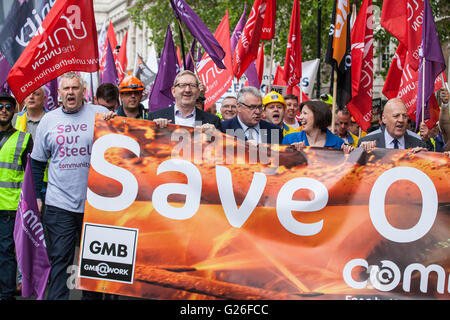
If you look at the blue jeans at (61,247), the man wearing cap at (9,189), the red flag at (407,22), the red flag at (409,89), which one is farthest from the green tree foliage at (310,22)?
the blue jeans at (61,247)

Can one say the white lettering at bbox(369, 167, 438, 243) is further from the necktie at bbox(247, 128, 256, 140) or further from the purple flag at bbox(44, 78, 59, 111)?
the purple flag at bbox(44, 78, 59, 111)

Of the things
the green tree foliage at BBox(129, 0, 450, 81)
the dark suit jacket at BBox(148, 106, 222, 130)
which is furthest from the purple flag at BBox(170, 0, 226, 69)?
the green tree foliage at BBox(129, 0, 450, 81)

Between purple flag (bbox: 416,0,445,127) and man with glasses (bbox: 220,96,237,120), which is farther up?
purple flag (bbox: 416,0,445,127)

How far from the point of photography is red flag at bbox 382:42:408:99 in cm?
1066

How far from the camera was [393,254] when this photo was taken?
5.45 meters

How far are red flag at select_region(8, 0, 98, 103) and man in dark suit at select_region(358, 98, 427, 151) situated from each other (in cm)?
275

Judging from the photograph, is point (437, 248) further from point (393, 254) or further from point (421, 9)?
point (421, 9)

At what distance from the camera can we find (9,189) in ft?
21.8

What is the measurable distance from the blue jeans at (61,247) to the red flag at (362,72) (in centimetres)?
431

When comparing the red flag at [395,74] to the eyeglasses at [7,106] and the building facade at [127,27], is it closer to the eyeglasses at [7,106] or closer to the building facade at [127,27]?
the eyeglasses at [7,106]

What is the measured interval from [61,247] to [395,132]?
311 cm
